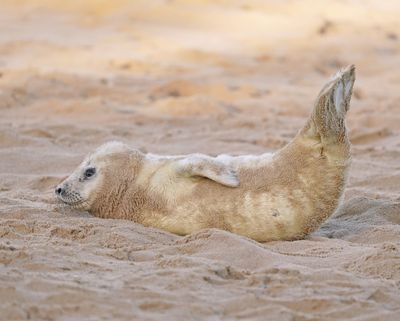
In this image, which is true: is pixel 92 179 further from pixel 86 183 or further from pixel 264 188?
pixel 264 188

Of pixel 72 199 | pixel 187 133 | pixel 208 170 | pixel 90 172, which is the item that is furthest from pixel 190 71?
pixel 208 170

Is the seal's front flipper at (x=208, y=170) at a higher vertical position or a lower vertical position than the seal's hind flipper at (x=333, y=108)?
lower

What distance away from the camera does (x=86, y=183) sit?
526 cm

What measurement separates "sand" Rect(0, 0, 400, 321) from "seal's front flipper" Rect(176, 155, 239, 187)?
40 cm

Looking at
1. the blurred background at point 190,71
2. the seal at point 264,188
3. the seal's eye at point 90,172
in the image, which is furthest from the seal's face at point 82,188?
the blurred background at point 190,71

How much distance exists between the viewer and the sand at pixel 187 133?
355cm

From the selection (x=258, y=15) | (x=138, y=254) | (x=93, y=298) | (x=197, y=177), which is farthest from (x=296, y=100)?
(x=93, y=298)

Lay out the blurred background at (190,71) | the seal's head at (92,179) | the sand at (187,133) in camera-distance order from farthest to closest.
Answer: the blurred background at (190,71) → the seal's head at (92,179) → the sand at (187,133)

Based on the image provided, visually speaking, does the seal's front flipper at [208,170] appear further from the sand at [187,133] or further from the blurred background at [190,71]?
the blurred background at [190,71]

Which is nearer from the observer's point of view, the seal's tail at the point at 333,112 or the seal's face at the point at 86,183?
the seal's tail at the point at 333,112

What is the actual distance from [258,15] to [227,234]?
9.82m

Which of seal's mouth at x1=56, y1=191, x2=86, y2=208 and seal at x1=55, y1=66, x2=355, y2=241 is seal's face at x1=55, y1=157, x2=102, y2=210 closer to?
seal's mouth at x1=56, y1=191, x2=86, y2=208

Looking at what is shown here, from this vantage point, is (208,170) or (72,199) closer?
(208,170)

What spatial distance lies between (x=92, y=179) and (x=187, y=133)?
131 inches
